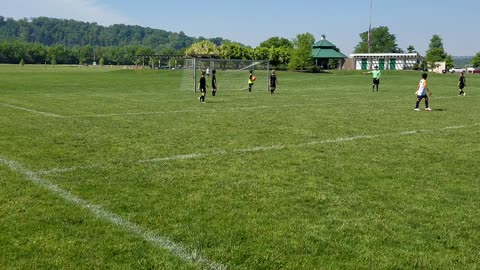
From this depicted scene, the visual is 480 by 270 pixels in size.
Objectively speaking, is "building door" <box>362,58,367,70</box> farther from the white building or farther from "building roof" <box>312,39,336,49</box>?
"building roof" <box>312,39,336,49</box>

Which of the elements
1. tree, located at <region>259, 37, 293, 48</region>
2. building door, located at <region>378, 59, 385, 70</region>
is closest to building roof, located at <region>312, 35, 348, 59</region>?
building door, located at <region>378, 59, 385, 70</region>

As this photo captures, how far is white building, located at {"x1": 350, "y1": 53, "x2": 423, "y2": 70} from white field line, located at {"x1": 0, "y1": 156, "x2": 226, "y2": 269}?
104613mm

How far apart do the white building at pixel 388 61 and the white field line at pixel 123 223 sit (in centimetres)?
10461

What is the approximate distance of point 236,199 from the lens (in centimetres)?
629

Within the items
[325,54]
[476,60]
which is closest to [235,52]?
[325,54]

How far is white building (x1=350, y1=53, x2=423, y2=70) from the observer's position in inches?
4188

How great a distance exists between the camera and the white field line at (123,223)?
4.36m

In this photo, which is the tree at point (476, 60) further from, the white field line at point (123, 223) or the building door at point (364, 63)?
the white field line at point (123, 223)

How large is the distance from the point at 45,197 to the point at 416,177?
581 cm

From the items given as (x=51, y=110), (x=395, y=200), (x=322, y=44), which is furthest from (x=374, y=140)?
(x=322, y=44)

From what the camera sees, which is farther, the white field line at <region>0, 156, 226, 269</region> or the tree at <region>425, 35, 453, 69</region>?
the tree at <region>425, 35, 453, 69</region>

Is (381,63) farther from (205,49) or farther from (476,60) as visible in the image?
(205,49)

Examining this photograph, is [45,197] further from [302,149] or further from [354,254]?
[302,149]

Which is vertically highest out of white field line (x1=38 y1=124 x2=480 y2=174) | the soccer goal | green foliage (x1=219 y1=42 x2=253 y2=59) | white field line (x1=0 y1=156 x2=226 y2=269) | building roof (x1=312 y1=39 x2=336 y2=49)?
building roof (x1=312 y1=39 x2=336 y2=49)
